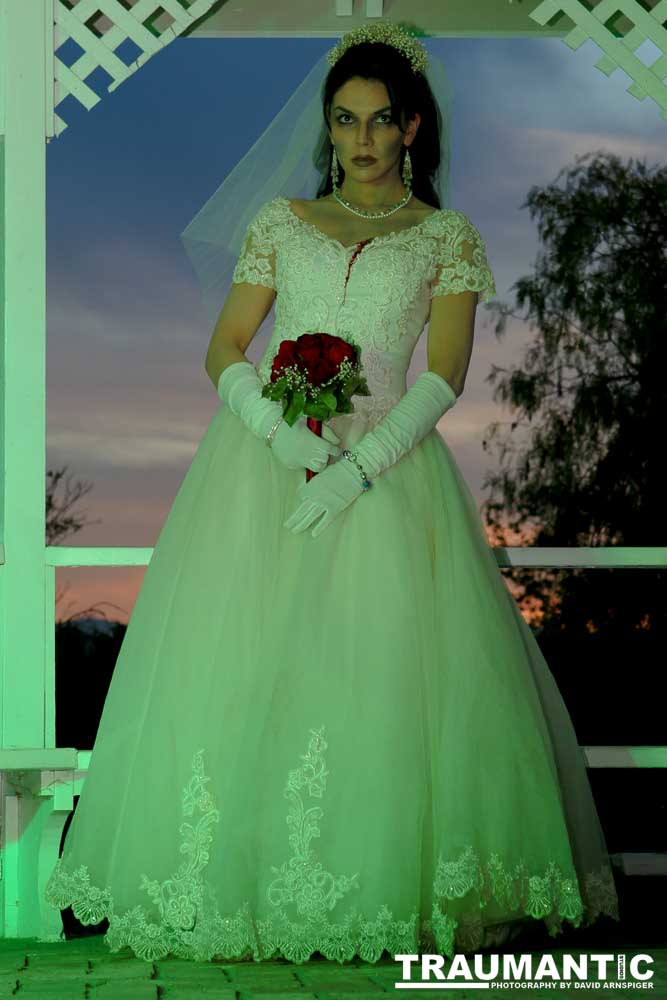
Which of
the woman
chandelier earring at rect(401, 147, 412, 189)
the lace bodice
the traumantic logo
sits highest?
chandelier earring at rect(401, 147, 412, 189)

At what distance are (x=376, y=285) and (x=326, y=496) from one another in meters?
0.65

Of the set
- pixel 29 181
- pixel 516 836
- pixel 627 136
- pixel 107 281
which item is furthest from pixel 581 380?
pixel 516 836

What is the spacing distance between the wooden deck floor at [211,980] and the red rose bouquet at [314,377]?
126 cm

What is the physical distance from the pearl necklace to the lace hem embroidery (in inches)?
57.9

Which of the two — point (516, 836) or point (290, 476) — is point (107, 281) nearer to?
point (290, 476)

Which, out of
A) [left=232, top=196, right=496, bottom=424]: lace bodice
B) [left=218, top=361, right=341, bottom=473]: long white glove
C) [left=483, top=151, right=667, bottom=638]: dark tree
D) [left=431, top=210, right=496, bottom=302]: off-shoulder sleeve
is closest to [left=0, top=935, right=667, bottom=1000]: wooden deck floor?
[left=218, top=361, right=341, bottom=473]: long white glove

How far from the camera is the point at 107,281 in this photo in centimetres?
778

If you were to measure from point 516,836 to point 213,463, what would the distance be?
1196 millimetres

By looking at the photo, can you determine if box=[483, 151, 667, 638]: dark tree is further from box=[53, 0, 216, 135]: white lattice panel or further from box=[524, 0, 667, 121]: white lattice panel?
box=[53, 0, 216, 135]: white lattice panel

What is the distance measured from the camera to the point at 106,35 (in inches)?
167

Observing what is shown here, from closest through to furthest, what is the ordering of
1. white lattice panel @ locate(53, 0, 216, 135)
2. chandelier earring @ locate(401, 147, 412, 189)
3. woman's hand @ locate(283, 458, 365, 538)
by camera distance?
woman's hand @ locate(283, 458, 365, 538), chandelier earring @ locate(401, 147, 412, 189), white lattice panel @ locate(53, 0, 216, 135)

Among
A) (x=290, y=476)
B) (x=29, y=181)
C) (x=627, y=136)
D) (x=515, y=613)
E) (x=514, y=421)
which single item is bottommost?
(x=515, y=613)

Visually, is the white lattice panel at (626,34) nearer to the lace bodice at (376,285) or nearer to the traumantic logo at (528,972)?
the lace bodice at (376,285)

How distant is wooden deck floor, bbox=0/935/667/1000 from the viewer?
2.90 meters
